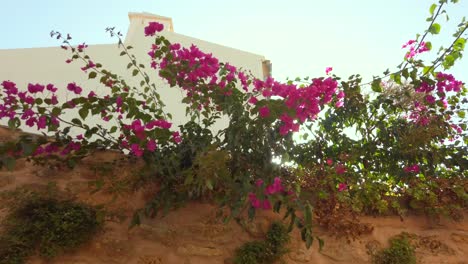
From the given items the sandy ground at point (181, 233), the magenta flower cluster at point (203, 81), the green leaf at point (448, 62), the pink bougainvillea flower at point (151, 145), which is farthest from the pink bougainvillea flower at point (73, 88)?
the green leaf at point (448, 62)

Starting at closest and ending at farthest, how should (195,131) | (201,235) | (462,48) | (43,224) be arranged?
1. (43,224)
2. (201,235)
3. (195,131)
4. (462,48)

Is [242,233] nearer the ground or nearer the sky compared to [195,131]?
nearer the ground

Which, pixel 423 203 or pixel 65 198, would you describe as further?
pixel 423 203

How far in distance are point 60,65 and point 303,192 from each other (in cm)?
448

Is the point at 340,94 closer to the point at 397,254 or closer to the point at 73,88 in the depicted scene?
the point at 397,254

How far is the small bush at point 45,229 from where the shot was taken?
2.21 meters

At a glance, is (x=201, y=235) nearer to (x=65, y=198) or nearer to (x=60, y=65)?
(x=65, y=198)

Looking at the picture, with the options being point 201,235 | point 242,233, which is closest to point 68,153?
point 201,235

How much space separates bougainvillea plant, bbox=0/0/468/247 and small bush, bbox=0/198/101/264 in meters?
0.37

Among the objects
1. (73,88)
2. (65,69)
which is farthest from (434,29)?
(65,69)

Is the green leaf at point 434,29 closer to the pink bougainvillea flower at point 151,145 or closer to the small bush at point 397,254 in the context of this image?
the small bush at point 397,254

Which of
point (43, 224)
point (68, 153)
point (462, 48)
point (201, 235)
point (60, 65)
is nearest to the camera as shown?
point (43, 224)

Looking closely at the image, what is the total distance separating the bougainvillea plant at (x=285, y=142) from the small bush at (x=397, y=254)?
0.90ft

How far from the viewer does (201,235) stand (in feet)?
8.41
